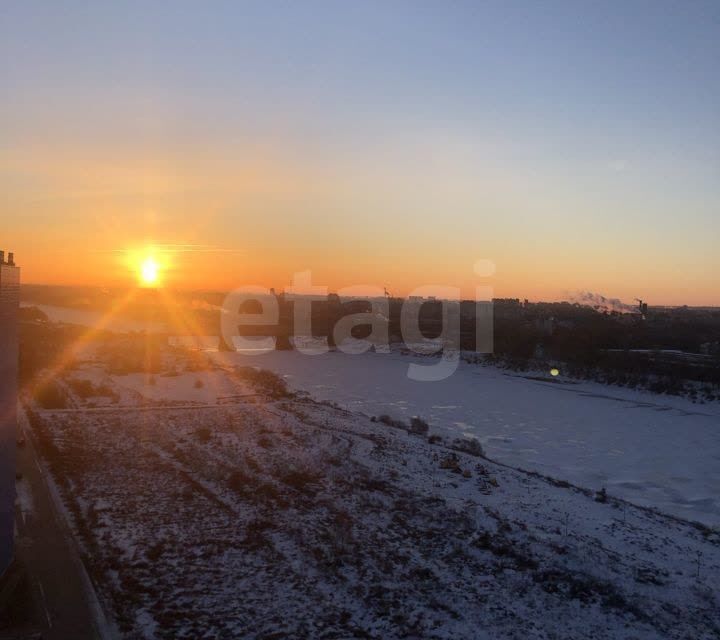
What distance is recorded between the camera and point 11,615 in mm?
5668

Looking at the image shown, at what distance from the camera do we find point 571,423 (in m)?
18.5

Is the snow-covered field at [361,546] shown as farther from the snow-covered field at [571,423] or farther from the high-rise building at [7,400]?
the snow-covered field at [571,423]

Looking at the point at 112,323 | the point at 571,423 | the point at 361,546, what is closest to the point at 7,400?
the point at 361,546

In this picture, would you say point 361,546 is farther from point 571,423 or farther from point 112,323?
point 112,323

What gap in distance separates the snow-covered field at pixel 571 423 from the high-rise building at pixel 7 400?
30.1 feet

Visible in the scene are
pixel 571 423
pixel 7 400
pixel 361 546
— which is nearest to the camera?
pixel 7 400

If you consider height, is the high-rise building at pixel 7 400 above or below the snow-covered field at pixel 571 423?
above

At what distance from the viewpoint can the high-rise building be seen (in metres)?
6.24

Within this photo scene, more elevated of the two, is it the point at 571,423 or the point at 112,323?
the point at 112,323

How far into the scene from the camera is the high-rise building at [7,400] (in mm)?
6242

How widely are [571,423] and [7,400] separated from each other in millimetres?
15439

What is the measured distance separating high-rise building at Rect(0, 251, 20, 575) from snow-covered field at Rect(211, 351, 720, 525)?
9.16 meters

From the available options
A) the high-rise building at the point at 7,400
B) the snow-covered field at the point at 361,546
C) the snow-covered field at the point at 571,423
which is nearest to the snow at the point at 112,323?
the snow-covered field at the point at 571,423

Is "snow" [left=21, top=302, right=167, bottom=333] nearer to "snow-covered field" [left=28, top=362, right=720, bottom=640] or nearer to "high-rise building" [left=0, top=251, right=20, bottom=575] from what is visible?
"snow-covered field" [left=28, top=362, right=720, bottom=640]
